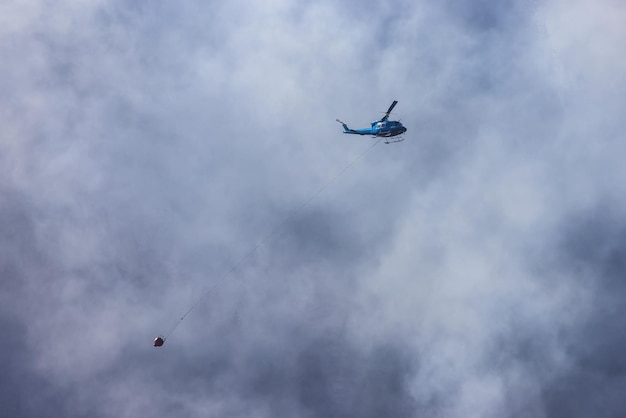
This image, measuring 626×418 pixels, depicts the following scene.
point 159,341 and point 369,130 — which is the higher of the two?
point 369,130

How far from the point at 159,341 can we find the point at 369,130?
4427 cm

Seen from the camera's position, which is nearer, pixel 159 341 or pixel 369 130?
pixel 159 341

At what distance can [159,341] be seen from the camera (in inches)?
2142

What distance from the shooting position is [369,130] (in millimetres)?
69438
